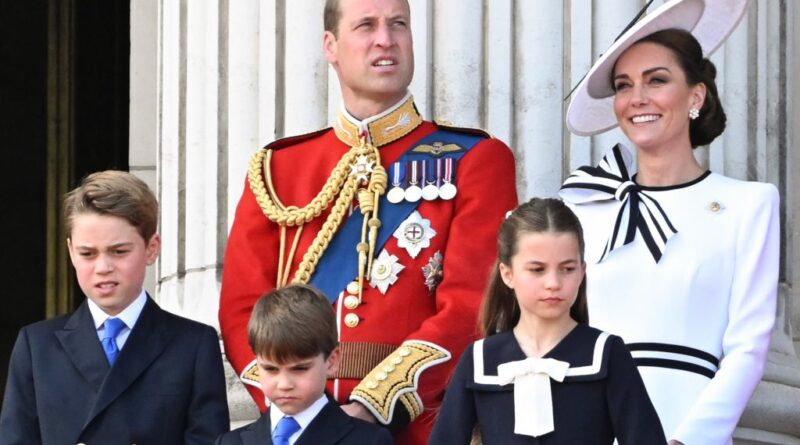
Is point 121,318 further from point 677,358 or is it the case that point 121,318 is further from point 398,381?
point 677,358

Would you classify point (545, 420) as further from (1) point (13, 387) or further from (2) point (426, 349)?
(1) point (13, 387)

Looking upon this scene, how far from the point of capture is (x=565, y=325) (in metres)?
4.73

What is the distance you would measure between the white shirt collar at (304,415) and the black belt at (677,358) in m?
0.80

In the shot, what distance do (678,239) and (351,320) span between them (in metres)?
0.85

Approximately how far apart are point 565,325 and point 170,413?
3.35ft

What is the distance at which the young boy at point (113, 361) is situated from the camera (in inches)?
199

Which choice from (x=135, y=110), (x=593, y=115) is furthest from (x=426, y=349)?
(x=135, y=110)

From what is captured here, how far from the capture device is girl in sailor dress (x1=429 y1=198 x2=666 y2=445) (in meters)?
4.60

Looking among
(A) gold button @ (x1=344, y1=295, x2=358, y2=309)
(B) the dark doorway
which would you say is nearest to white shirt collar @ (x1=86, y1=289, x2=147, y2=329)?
(A) gold button @ (x1=344, y1=295, x2=358, y2=309)

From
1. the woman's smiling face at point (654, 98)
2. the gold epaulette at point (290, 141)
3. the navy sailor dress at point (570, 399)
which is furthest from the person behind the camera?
the gold epaulette at point (290, 141)

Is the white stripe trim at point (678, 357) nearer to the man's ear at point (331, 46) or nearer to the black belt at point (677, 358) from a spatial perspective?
the black belt at point (677, 358)

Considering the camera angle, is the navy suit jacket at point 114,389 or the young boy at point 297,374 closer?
the young boy at point 297,374

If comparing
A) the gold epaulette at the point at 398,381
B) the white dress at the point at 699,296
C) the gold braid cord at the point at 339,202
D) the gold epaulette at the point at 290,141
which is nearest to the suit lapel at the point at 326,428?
the gold epaulette at the point at 398,381

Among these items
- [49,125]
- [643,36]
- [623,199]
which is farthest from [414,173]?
[49,125]
